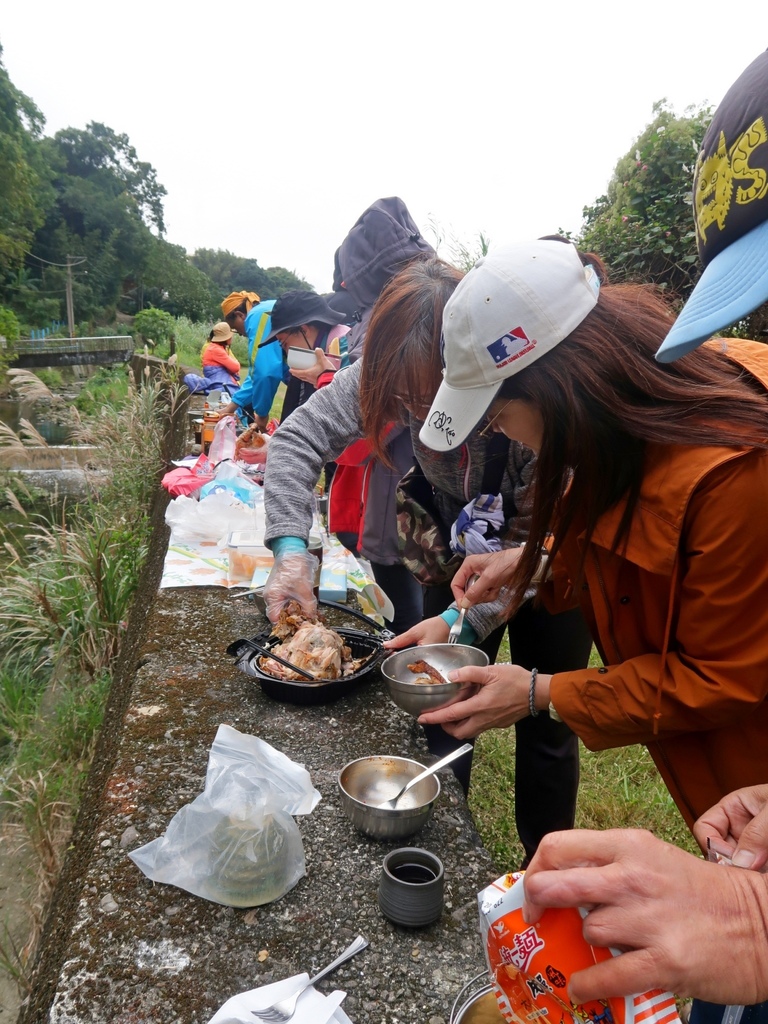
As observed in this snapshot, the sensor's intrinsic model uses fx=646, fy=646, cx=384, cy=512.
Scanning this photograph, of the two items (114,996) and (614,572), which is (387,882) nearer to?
(114,996)

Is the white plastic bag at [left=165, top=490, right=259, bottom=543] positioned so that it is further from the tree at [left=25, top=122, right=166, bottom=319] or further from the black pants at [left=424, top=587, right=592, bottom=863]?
the tree at [left=25, top=122, right=166, bottom=319]

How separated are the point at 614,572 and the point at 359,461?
194 cm

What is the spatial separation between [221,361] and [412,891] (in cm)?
949

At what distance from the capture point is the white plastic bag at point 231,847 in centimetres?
150

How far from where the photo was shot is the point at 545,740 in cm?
246

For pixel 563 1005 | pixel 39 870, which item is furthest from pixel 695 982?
pixel 39 870

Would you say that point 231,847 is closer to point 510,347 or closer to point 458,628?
point 458,628

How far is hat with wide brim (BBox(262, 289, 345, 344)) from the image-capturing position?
4926 millimetres

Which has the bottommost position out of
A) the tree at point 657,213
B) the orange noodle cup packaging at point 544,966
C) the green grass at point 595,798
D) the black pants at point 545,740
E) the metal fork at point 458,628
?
the green grass at point 595,798

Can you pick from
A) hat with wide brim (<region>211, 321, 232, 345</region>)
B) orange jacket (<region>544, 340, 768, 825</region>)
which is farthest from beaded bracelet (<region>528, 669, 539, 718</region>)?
hat with wide brim (<region>211, 321, 232, 345</region>)

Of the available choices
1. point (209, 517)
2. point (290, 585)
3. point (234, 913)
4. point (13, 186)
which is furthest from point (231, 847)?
point (13, 186)

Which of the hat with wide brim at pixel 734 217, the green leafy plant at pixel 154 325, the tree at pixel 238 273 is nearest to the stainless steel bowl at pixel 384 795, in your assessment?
the hat with wide brim at pixel 734 217

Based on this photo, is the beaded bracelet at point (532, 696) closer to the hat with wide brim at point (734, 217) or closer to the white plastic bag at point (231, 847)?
the white plastic bag at point (231, 847)

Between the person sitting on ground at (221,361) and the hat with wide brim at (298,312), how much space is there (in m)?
5.10
